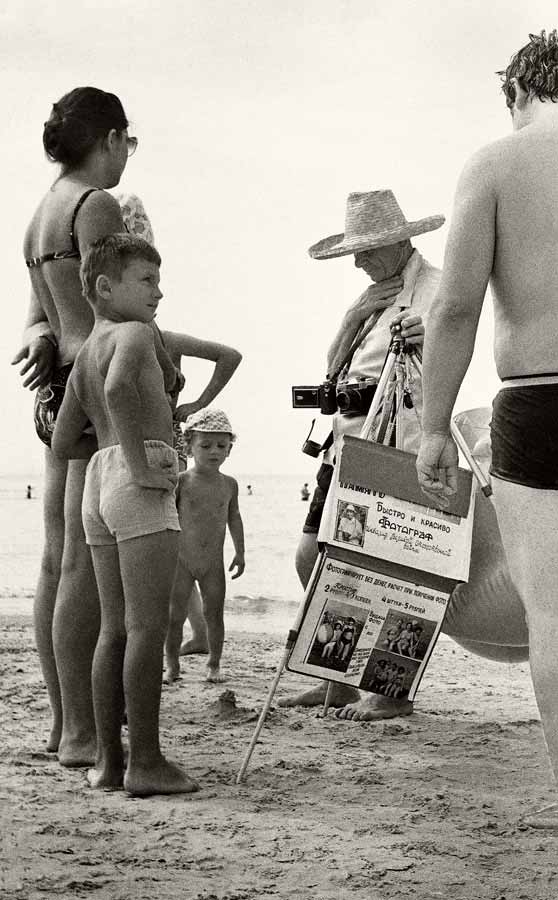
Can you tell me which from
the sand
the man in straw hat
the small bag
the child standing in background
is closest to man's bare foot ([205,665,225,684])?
the child standing in background

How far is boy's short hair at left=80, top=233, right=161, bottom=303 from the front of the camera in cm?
341

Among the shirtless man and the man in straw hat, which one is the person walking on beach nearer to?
the shirtless man

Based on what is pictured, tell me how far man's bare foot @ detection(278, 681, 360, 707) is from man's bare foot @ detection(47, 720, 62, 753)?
3.98ft

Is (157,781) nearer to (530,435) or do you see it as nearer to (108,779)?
(108,779)

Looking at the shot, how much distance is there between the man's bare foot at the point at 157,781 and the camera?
3.29 m

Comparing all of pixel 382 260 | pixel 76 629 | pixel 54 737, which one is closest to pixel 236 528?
pixel 382 260

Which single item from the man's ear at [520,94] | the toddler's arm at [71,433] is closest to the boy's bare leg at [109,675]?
the toddler's arm at [71,433]

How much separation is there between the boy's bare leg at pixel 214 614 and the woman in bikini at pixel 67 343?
1.47 meters

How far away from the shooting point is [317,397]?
4777 millimetres

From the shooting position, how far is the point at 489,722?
4535 millimetres

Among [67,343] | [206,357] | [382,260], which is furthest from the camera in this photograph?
[382,260]

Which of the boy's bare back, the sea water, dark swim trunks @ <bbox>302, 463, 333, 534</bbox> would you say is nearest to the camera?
the boy's bare back

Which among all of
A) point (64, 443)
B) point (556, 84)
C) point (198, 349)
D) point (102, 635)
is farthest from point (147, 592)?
point (556, 84)

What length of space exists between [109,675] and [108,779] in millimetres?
307
